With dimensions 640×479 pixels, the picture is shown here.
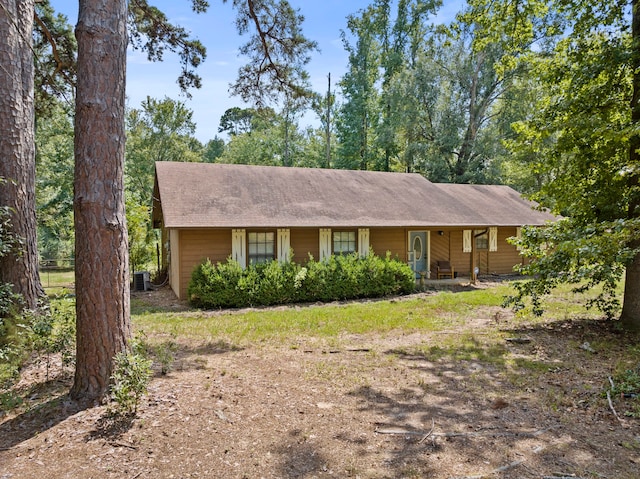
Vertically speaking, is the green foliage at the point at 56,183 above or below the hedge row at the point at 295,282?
above

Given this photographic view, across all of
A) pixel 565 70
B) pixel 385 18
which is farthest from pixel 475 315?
pixel 385 18

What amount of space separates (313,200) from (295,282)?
3.63 meters

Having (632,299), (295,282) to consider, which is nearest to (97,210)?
(295,282)

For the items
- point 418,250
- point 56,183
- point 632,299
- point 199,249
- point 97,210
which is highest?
point 56,183

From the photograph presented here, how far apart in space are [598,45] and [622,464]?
737 centimetres

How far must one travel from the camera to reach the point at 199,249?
37.7 ft

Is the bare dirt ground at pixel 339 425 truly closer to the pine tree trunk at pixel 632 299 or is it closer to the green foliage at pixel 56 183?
the pine tree trunk at pixel 632 299

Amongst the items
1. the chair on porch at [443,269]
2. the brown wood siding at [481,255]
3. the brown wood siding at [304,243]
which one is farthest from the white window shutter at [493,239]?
the brown wood siding at [304,243]

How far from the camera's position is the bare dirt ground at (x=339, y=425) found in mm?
3115

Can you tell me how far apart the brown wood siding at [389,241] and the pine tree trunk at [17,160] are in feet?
32.0

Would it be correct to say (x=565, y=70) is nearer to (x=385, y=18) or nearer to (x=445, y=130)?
(x=445, y=130)

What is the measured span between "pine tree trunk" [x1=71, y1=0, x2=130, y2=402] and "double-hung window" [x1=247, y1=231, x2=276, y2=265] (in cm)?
794

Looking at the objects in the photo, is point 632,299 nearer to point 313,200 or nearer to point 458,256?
point 458,256

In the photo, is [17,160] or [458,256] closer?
[17,160]
